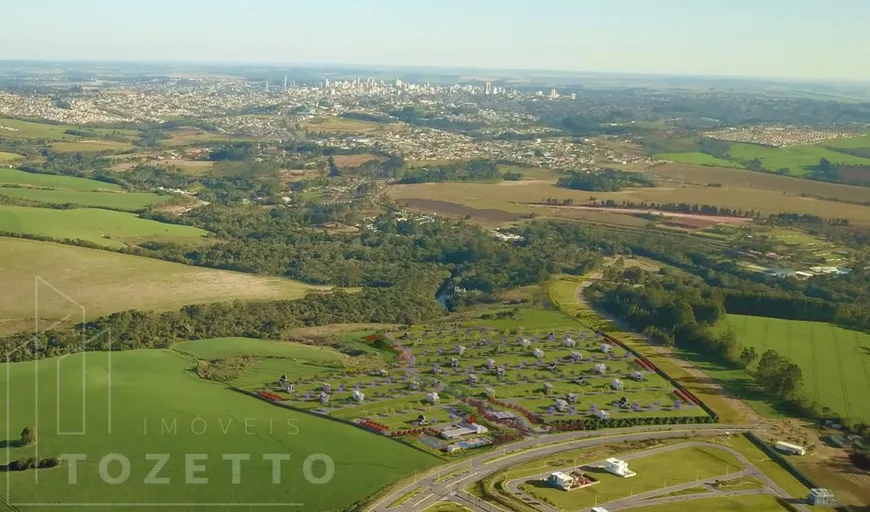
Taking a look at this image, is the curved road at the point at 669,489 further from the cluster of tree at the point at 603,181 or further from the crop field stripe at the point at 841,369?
the cluster of tree at the point at 603,181

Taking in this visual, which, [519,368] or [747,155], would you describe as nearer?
[519,368]

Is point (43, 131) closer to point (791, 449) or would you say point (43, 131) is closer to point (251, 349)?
point (251, 349)

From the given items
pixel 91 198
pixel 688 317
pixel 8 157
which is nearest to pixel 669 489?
pixel 688 317

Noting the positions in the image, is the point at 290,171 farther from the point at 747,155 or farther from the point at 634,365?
the point at 634,365

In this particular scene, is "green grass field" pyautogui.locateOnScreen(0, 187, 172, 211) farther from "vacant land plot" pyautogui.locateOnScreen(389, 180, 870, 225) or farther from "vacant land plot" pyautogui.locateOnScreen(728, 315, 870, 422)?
"vacant land plot" pyautogui.locateOnScreen(728, 315, 870, 422)

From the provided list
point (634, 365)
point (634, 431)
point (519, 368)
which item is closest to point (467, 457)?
point (634, 431)

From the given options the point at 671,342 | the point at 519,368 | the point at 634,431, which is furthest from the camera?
the point at 671,342

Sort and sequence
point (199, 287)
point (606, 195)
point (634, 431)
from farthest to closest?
point (606, 195) < point (199, 287) < point (634, 431)
